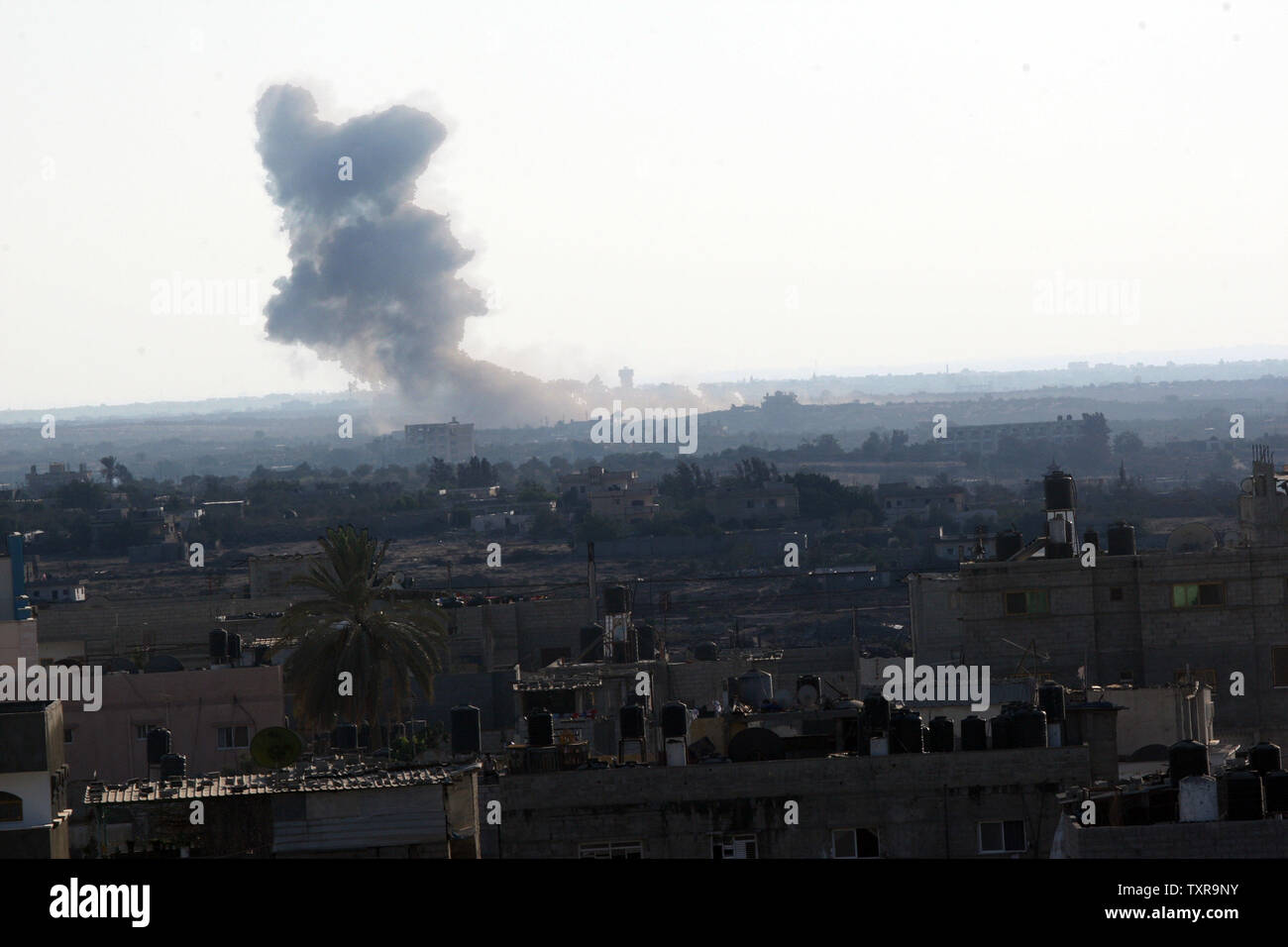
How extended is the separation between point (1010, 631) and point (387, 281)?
132 metres

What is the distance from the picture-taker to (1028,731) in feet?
64.0

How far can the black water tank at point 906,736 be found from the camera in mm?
19750

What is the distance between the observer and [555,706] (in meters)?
29.8

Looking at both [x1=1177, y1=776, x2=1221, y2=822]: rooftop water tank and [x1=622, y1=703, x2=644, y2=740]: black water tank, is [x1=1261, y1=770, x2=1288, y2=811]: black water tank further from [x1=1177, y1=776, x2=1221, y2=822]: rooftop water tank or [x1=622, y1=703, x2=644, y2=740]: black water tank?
[x1=622, y1=703, x2=644, y2=740]: black water tank

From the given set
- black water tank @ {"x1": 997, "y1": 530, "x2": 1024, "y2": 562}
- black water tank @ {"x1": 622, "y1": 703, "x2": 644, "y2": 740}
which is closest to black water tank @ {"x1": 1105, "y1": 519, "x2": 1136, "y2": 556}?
black water tank @ {"x1": 997, "y1": 530, "x2": 1024, "y2": 562}

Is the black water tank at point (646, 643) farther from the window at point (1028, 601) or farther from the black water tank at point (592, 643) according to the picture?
the window at point (1028, 601)

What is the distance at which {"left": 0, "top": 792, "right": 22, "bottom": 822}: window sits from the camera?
18141 mm

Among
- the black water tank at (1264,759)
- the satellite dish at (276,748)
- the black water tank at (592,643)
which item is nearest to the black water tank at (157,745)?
the satellite dish at (276,748)

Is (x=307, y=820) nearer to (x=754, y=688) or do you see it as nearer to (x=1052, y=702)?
(x=1052, y=702)

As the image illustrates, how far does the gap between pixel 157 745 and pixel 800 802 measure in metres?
11.3

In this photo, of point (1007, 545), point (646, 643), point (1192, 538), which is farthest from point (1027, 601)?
point (1192, 538)
